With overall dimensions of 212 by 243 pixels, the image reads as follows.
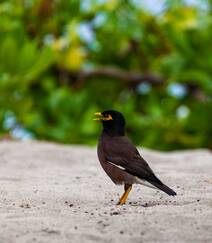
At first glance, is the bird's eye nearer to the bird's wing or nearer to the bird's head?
the bird's head

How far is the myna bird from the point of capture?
3.73 metres

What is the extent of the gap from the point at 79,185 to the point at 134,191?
35cm

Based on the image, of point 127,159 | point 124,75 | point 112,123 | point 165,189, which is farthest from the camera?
point 124,75

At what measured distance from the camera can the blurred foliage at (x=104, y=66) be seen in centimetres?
907

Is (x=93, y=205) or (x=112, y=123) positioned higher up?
(x=112, y=123)

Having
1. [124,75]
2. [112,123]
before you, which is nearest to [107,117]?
[112,123]

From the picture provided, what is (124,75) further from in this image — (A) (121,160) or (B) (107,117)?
(A) (121,160)

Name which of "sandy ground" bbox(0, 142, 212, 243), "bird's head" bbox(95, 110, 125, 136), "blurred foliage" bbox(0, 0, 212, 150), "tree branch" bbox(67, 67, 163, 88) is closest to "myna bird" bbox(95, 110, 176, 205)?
"bird's head" bbox(95, 110, 125, 136)

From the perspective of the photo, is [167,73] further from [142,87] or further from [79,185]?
[79,185]

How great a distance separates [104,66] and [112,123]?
7.13 metres

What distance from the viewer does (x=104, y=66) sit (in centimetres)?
1112

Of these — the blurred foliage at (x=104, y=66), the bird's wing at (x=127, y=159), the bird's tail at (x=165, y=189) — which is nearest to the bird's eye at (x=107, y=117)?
the bird's wing at (x=127, y=159)

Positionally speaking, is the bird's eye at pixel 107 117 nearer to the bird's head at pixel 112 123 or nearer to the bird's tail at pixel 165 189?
the bird's head at pixel 112 123

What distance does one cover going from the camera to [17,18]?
965 centimetres
